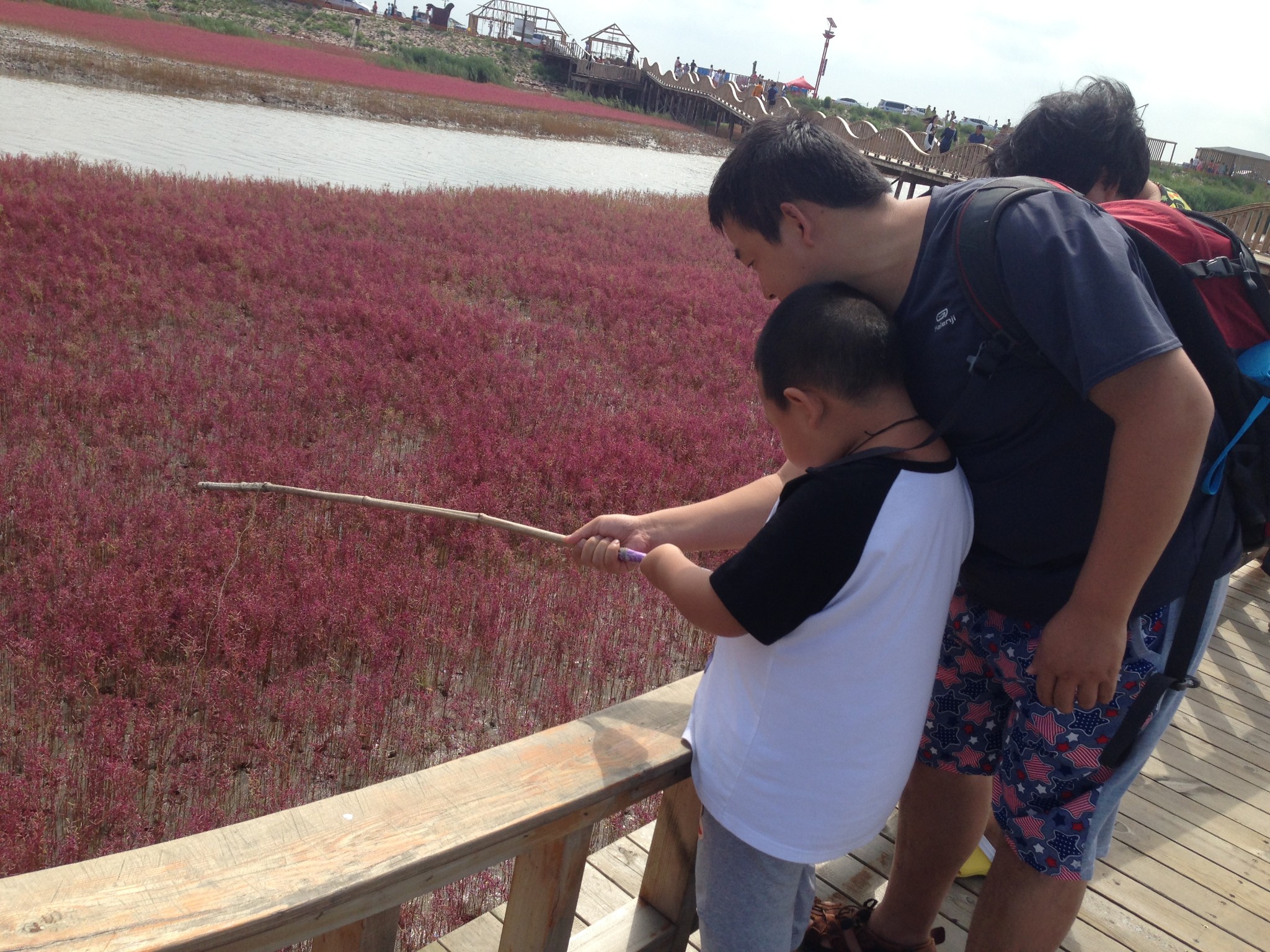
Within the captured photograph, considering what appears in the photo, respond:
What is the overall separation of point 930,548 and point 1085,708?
1.34ft

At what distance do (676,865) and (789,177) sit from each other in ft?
4.55

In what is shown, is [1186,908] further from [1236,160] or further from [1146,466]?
[1236,160]

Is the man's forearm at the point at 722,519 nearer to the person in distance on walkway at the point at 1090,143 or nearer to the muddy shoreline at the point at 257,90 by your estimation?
the person in distance on walkway at the point at 1090,143

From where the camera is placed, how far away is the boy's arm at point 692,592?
4.69 feet

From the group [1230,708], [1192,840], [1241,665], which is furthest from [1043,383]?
[1241,665]

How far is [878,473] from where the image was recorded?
1399mm

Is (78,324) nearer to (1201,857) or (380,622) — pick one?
(380,622)

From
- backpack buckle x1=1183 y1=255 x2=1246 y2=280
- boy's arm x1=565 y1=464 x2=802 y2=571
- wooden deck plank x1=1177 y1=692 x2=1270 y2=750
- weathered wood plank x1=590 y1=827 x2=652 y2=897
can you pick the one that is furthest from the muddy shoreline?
backpack buckle x1=1183 y1=255 x2=1246 y2=280

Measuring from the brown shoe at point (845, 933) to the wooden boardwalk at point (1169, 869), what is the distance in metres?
0.26

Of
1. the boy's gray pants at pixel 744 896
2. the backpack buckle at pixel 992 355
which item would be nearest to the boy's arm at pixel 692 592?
the boy's gray pants at pixel 744 896

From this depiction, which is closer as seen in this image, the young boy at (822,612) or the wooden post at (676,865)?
the young boy at (822,612)

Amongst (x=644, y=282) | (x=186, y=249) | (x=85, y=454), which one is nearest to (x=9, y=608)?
(x=85, y=454)

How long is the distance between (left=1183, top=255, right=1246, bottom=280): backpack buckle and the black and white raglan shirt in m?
0.47

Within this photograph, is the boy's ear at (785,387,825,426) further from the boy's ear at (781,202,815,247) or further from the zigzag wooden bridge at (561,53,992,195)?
the zigzag wooden bridge at (561,53,992,195)
